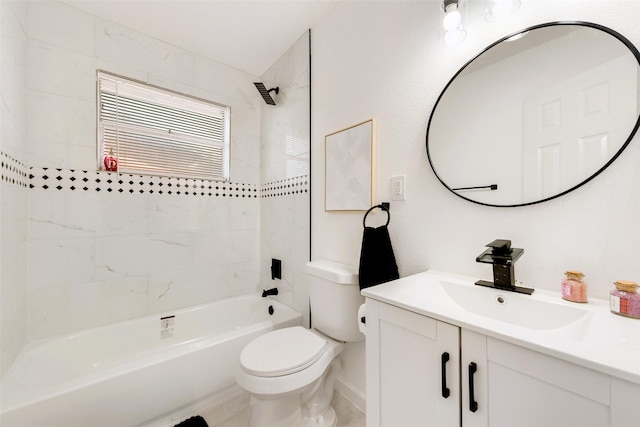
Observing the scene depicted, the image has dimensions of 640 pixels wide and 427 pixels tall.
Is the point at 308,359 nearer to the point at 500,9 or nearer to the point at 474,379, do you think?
the point at 474,379

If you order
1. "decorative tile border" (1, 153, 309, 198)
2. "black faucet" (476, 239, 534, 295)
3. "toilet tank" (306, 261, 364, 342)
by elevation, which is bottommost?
"toilet tank" (306, 261, 364, 342)

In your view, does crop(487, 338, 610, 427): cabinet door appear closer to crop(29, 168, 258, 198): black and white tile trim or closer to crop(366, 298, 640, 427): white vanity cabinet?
crop(366, 298, 640, 427): white vanity cabinet

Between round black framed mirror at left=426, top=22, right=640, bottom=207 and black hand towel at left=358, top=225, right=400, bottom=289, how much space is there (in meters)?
0.40

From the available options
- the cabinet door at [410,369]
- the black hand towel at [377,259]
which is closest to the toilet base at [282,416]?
the cabinet door at [410,369]

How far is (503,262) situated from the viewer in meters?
0.87

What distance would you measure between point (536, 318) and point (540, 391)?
0.32 meters

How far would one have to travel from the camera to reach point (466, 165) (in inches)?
43.1

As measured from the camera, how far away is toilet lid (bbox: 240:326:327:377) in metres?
1.18

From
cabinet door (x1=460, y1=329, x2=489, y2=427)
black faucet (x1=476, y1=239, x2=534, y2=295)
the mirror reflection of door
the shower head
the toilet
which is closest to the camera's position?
cabinet door (x1=460, y1=329, x2=489, y2=427)

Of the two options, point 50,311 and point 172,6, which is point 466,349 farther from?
point 172,6

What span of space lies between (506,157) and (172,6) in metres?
2.20

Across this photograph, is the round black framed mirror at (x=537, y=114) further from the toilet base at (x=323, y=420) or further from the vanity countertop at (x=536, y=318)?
the toilet base at (x=323, y=420)

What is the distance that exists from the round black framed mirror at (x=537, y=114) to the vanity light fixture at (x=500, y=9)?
3.2 inches

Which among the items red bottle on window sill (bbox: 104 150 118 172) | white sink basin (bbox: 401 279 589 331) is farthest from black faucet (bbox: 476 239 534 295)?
red bottle on window sill (bbox: 104 150 118 172)
